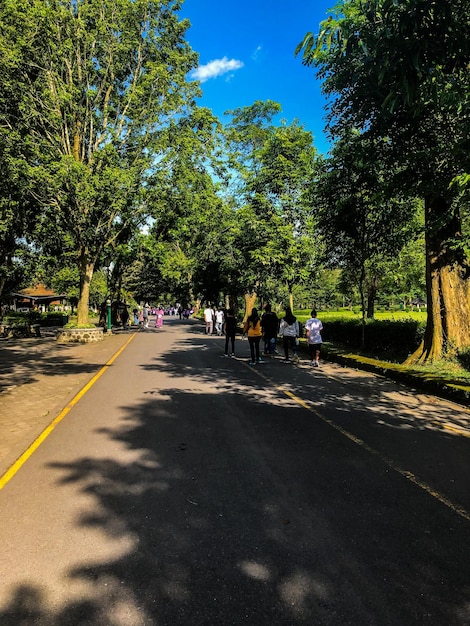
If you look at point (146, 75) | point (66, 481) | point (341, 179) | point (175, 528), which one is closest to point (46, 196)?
point (146, 75)

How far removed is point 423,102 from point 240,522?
5.54m

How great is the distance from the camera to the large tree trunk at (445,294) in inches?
470

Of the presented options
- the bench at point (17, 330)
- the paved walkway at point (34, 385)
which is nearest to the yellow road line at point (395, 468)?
the paved walkway at point (34, 385)

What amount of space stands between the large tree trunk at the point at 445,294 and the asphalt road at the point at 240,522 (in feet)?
16.9

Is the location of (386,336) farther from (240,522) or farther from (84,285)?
(84,285)

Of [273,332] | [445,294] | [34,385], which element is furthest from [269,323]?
[34,385]

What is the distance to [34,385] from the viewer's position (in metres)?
10.6

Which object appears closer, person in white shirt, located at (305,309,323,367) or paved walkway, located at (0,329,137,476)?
paved walkway, located at (0,329,137,476)

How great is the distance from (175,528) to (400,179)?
701 cm

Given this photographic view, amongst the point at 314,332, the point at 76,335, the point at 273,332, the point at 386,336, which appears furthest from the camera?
the point at 76,335

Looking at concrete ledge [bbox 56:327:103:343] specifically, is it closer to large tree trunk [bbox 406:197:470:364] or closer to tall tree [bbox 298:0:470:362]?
tall tree [bbox 298:0:470:362]

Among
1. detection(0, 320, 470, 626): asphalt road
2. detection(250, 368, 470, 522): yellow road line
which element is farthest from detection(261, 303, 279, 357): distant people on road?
detection(0, 320, 470, 626): asphalt road

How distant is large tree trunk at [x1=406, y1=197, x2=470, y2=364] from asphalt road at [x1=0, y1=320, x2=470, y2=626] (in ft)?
16.9

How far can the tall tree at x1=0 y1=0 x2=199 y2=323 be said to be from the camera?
851 inches
